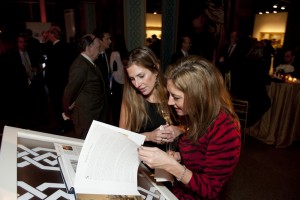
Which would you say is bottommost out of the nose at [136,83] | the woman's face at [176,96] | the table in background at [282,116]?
the table in background at [282,116]

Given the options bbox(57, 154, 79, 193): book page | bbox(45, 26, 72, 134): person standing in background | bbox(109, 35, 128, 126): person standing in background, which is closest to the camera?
bbox(57, 154, 79, 193): book page

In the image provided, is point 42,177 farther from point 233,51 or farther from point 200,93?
point 233,51

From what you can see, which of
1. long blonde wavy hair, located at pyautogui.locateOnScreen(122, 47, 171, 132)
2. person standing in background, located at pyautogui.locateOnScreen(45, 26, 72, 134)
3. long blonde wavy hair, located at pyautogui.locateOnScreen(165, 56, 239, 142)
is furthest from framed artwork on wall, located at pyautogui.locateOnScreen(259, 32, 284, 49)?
long blonde wavy hair, located at pyautogui.locateOnScreen(165, 56, 239, 142)

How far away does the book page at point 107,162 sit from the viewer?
752mm

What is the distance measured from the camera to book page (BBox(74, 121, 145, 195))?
75 cm

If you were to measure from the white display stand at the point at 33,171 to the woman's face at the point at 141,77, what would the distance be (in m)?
0.60

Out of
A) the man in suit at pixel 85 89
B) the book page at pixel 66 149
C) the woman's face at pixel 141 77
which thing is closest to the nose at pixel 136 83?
the woman's face at pixel 141 77

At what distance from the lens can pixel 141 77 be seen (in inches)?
61.2

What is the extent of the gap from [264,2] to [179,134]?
10.2 m


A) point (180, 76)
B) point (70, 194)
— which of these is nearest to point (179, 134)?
point (180, 76)

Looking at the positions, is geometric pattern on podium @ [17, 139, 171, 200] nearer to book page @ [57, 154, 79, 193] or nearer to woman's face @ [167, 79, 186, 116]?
book page @ [57, 154, 79, 193]

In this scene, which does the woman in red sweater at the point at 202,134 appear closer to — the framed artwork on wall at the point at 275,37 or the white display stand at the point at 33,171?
the white display stand at the point at 33,171

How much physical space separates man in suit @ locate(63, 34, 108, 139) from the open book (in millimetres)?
1589

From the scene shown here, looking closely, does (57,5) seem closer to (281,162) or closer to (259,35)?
(259,35)
